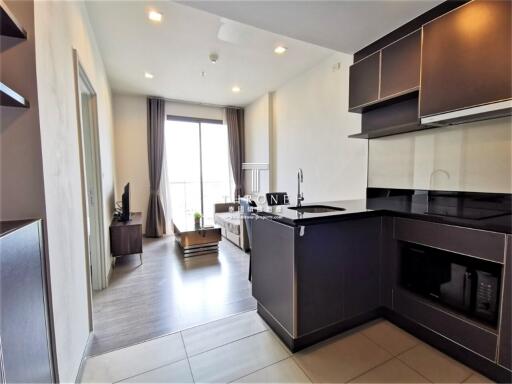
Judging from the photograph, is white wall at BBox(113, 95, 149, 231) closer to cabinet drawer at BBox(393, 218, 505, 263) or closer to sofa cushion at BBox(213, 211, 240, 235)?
sofa cushion at BBox(213, 211, 240, 235)

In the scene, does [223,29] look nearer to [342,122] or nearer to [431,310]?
[342,122]

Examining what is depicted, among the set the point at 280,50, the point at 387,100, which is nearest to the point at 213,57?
the point at 280,50

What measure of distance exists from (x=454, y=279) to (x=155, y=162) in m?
5.17

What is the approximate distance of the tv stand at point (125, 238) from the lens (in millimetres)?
3277

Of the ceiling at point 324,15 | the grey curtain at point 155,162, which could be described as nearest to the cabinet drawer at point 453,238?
the ceiling at point 324,15

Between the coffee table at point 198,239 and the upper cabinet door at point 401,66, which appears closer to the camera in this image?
the upper cabinet door at point 401,66

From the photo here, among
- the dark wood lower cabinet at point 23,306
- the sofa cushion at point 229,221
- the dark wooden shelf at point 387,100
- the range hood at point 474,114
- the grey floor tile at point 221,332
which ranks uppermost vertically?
the dark wooden shelf at point 387,100

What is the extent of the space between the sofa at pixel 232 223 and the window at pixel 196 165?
0.41 meters

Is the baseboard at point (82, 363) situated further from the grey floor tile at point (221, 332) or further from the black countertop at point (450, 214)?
the black countertop at point (450, 214)

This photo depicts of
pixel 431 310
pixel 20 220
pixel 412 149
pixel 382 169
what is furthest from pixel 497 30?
pixel 20 220

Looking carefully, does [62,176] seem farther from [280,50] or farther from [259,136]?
[259,136]

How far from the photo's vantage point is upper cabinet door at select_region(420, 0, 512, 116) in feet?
4.99

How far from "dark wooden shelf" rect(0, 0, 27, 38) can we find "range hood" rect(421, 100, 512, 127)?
2533 millimetres

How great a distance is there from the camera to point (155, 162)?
5160 mm
